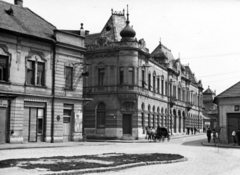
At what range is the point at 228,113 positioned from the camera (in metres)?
34.8

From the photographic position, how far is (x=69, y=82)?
32750mm

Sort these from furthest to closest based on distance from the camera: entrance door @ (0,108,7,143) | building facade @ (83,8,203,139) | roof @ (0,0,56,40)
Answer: building facade @ (83,8,203,139) < roof @ (0,0,56,40) < entrance door @ (0,108,7,143)

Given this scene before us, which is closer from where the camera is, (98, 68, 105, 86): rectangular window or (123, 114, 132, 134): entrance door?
(123, 114, 132, 134): entrance door

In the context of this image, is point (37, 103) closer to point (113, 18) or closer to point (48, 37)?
point (48, 37)

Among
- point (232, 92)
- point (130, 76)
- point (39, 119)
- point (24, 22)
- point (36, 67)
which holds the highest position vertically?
point (24, 22)

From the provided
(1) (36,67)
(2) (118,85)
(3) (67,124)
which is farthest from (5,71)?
(2) (118,85)

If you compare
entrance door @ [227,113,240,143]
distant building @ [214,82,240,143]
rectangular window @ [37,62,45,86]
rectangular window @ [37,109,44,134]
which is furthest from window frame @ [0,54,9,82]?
entrance door @ [227,113,240,143]

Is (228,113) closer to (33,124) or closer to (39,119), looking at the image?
(39,119)

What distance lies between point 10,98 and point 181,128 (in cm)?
4420

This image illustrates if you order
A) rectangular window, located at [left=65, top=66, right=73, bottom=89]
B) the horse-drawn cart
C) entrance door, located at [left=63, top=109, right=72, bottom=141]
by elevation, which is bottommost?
the horse-drawn cart

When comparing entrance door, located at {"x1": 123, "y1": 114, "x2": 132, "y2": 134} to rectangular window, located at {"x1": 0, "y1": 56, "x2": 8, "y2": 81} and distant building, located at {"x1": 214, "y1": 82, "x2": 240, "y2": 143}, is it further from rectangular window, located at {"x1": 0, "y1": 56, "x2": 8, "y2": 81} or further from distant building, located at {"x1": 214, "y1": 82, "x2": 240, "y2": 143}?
rectangular window, located at {"x1": 0, "y1": 56, "x2": 8, "y2": 81}

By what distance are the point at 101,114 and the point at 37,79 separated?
1575cm

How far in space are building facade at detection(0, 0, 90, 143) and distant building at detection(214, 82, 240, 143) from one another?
13818mm

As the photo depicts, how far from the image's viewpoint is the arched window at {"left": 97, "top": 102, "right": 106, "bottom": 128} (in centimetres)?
4403
